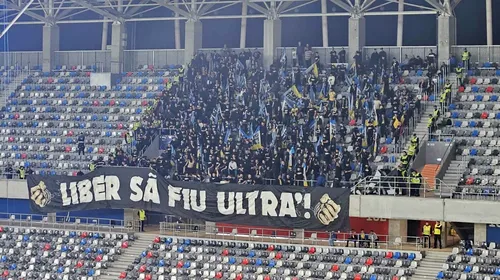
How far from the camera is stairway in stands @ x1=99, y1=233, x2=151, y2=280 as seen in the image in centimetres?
4606

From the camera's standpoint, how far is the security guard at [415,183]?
42.8m

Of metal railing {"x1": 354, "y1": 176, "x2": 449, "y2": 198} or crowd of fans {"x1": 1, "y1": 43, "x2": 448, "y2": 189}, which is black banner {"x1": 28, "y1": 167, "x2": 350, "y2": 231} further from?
crowd of fans {"x1": 1, "y1": 43, "x2": 448, "y2": 189}

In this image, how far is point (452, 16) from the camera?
51.1 meters

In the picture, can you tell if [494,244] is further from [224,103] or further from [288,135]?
[224,103]

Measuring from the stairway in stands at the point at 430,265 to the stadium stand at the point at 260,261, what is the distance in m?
0.20

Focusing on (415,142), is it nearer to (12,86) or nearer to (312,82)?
(312,82)

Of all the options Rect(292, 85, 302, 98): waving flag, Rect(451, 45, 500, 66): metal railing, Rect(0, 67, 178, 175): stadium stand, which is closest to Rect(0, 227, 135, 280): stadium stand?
Rect(0, 67, 178, 175): stadium stand

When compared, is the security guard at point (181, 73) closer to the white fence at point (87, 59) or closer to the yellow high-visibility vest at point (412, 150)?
the white fence at point (87, 59)

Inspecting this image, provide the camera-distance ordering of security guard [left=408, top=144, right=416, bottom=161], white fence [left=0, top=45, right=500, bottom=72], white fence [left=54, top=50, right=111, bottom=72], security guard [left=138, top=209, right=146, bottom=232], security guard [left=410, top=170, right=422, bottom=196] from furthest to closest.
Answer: white fence [left=54, top=50, right=111, bottom=72] → white fence [left=0, top=45, right=500, bottom=72] → security guard [left=138, top=209, right=146, bottom=232] → security guard [left=408, top=144, right=416, bottom=161] → security guard [left=410, top=170, right=422, bottom=196]

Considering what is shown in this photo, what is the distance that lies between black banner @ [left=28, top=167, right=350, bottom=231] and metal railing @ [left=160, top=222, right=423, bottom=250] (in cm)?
76

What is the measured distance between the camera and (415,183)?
42812 mm

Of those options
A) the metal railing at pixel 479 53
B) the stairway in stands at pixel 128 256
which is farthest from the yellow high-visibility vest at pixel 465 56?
the stairway in stands at pixel 128 256

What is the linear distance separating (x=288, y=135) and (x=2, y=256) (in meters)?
11.0

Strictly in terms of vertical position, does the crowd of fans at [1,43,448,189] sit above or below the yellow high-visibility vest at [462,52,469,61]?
below
